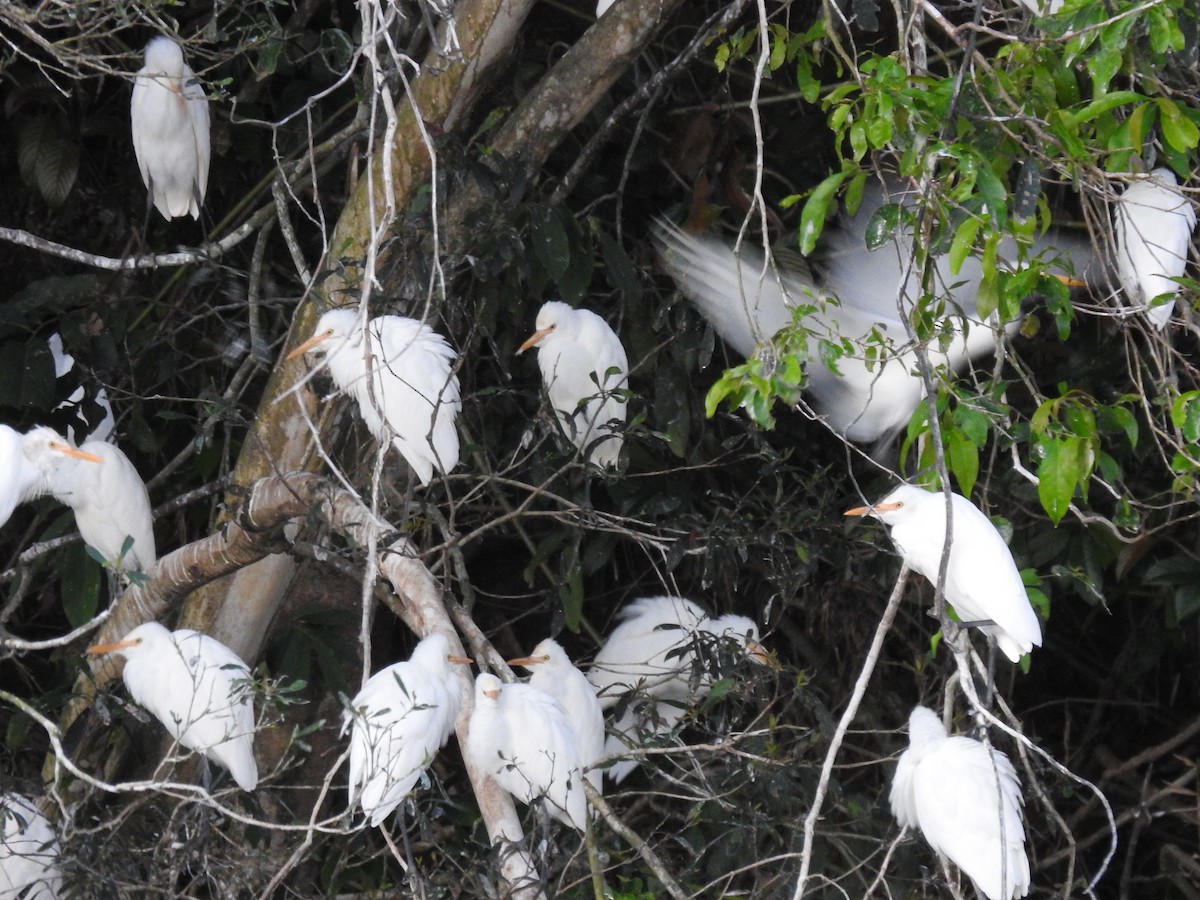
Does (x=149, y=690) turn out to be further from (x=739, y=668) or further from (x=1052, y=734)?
(x=1052, y=734)

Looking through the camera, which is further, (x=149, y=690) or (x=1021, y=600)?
(x=149, y=690)

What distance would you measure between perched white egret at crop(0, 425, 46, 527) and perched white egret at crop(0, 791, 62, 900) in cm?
54

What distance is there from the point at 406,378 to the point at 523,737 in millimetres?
832

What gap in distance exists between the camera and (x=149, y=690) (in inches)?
101

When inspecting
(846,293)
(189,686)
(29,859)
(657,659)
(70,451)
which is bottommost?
(657,659)

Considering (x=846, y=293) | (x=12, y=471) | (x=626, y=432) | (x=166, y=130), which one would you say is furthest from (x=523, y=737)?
(x=166, y=130)

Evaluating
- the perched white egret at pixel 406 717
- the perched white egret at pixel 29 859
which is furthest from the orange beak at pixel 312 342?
the perched white egret at pixel 29 859

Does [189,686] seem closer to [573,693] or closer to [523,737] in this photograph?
[523,737]

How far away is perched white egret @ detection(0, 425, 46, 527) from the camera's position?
250 centimetres

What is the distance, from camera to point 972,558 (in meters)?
2.11

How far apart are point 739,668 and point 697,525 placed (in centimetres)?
39

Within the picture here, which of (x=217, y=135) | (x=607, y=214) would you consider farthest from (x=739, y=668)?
(x=217, y=135)

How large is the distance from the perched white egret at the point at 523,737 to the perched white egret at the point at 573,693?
234 mm

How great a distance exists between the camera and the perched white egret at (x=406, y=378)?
262 centimetres
